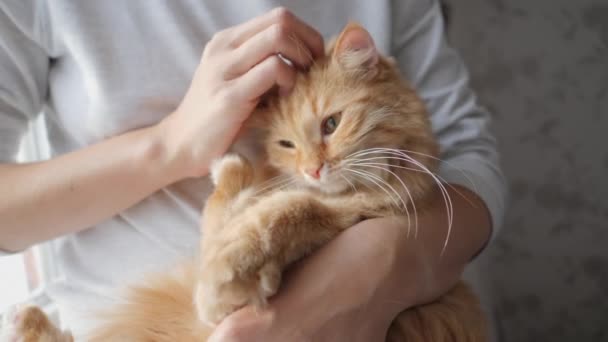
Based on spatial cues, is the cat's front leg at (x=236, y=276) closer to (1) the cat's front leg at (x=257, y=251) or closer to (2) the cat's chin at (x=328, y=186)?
(1) the cat's front leg at (x=257, y=251)

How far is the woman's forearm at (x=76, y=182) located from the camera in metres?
0.88

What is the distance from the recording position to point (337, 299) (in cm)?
78

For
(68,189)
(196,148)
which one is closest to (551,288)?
(196,148)

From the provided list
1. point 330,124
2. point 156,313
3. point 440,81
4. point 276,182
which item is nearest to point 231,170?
point 276,182

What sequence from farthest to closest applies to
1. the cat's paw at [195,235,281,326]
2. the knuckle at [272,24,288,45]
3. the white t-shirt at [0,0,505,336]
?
the white t-shirt at [0,0,505,336]
the knuckle at [272,24,288,45]
the cat's paw at [195,235,281,326]

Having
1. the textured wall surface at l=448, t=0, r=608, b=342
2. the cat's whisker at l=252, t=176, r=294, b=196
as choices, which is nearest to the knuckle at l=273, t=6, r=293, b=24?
the cat's whisker at l=252, t=176, r=294, b=196

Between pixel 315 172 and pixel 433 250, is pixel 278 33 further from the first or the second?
pixel 433 250

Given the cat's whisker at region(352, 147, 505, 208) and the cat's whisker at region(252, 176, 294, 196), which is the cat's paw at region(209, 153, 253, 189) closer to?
the cat's whisker at region(252, 176, 294, 196)

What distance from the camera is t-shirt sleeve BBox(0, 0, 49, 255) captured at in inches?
34.1

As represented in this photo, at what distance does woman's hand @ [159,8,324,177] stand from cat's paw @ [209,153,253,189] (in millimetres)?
17

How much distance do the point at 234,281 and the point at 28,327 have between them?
503 mm

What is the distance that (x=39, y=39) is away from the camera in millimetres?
920

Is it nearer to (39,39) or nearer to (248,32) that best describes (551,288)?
(248,32)

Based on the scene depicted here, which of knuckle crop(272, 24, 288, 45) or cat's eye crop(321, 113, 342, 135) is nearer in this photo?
knuckle crop(272, 24, 288, 45)
